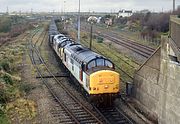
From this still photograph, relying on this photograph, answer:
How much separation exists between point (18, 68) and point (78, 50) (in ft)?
37.5

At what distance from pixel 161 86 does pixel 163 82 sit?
15.6 inches

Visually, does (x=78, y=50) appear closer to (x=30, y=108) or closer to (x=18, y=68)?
(x=30, y=108)

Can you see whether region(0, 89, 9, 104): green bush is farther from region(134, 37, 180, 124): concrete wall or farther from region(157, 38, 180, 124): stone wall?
region(157, 38, 180, 124): stone wall

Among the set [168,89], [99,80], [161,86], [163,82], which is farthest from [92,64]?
[168,89]

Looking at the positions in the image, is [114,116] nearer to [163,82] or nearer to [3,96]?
[163,82]

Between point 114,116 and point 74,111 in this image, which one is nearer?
point 114,116

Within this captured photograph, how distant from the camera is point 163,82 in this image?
1819 cm

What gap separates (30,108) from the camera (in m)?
21.7

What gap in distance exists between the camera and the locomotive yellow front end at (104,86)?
2062 cm

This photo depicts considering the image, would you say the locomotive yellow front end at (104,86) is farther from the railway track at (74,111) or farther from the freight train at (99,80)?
the railway track at (74,111)

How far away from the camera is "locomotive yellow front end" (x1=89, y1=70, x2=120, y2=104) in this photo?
20.6m

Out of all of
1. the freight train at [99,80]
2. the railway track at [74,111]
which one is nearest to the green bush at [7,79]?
the railway track at [74,111]

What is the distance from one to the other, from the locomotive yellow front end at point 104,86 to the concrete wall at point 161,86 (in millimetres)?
1770

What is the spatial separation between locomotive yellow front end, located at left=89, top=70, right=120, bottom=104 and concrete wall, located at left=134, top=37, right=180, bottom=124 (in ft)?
5.81
